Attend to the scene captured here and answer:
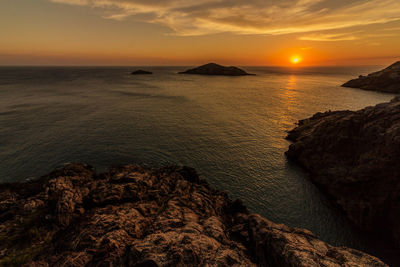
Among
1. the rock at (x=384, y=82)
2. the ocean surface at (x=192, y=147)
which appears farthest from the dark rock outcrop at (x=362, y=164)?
the rock at (x=384, y=82)

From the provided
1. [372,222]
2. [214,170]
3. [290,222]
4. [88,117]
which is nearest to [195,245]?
[290,222]

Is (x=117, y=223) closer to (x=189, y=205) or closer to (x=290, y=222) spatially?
(x=189, y=205)

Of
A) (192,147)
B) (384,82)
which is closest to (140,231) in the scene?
(192,147)

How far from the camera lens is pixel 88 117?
5338 cm

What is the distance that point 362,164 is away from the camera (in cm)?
2377

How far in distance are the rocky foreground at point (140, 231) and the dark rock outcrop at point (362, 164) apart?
12559 millimetres

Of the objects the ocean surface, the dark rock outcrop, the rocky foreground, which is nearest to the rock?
the ocean surface

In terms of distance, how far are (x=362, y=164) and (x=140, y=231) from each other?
101 feet

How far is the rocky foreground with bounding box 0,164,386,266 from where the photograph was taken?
11.8 metres

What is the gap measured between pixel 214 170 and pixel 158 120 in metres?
30.8

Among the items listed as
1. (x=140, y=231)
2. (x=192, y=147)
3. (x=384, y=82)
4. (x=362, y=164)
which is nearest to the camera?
(x=140, y=231)

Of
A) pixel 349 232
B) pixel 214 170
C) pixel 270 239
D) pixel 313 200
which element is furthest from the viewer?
pixel 214 170

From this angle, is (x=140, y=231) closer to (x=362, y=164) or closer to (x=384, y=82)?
(x=362, y=164)

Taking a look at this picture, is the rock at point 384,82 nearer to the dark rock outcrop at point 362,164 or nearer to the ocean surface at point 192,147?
the ocean surface at point 192,147
